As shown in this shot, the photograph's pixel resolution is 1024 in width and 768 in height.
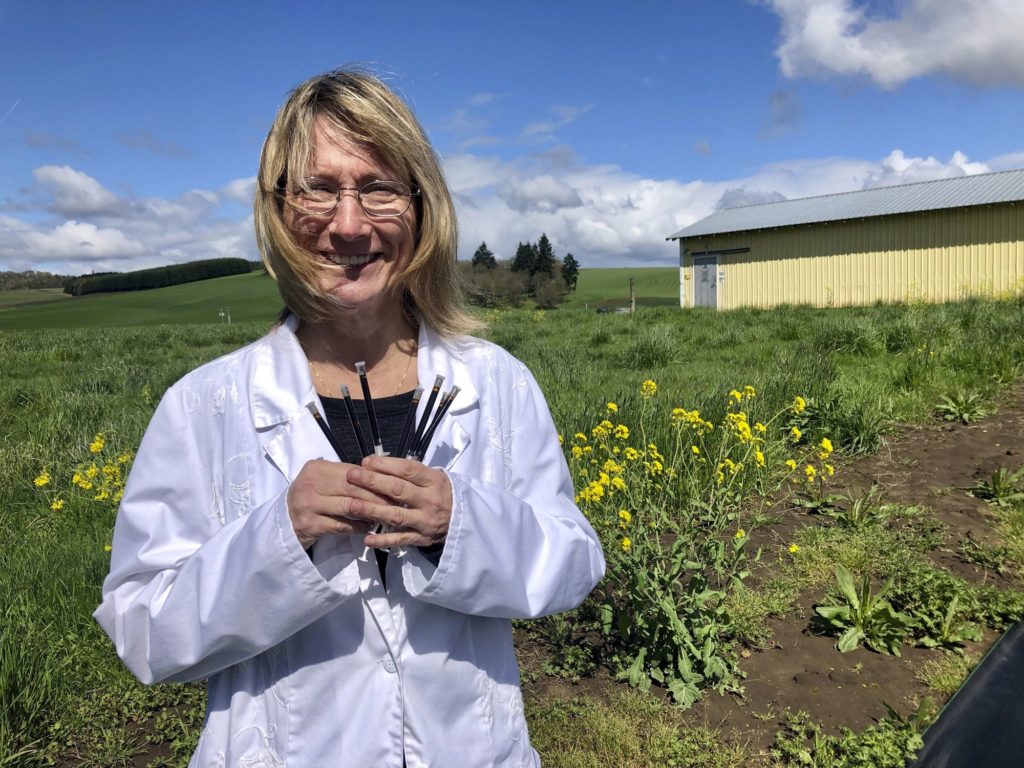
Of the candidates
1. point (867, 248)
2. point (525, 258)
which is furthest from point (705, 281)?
point (525, 258)

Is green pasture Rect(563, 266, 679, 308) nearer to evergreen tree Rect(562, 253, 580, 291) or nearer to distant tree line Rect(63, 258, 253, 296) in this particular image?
evergreen tree Rect(562, 253, 580, 291)

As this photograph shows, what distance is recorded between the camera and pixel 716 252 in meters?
26.9

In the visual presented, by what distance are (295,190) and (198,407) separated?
46cm

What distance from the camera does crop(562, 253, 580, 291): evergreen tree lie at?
236 feet

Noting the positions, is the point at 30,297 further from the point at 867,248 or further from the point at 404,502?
the point at 404,502

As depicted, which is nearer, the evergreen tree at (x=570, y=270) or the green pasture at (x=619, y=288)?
the green pasture at (x=619, y=288)

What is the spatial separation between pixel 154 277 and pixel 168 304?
13622 mm

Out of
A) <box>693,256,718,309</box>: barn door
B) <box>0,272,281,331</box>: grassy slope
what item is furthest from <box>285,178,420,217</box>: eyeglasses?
<box>0,272,281,331</box>: grassy slope

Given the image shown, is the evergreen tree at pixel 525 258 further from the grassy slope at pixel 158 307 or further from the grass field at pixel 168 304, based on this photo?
the grassy slope at pixel 158 307

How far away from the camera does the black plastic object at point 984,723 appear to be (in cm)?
247

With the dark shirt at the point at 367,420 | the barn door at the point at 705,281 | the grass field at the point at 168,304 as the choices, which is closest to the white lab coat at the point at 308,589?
the dark shirt at the point at 367,420

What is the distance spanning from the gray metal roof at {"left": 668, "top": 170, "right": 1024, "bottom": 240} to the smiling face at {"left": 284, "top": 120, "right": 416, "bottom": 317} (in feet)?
76.5

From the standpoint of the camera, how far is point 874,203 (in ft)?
80.3

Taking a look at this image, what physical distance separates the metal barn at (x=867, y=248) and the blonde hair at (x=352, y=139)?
72.7 feet
